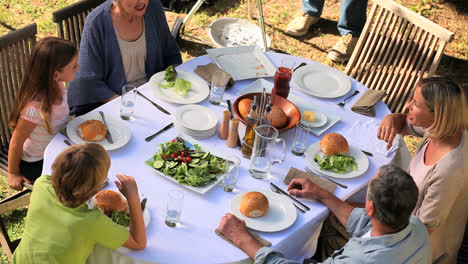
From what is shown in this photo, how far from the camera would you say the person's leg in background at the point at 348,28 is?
18.2 feet

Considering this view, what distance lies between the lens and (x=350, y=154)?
296 cm

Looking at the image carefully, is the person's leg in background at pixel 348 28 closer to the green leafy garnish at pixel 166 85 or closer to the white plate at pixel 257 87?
the white plate at pixel 257 87

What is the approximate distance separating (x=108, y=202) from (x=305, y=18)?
4.35 m

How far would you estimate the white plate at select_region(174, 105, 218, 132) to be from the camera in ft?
9.64

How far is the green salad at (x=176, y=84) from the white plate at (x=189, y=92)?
21mm

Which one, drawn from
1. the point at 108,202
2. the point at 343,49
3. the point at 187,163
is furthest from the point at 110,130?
the point at 343,49

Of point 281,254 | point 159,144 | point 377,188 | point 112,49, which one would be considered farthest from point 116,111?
point 377,188

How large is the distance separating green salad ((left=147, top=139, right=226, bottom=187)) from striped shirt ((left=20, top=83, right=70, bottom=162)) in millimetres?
651

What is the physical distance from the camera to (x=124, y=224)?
228 cm

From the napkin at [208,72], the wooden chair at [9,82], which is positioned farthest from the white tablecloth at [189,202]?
the wooden chair at [9,82]

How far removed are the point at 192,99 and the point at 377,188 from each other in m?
1.47

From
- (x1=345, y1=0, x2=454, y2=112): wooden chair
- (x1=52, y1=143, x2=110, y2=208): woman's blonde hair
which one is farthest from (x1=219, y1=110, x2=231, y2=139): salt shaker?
(x1=345, y1=0, x2=454, y2=112): wooden chair

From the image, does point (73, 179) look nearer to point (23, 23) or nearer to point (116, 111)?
point (116, 111)

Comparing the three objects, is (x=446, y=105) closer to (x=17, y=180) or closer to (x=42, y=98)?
(x=42, y=98)
